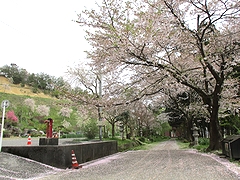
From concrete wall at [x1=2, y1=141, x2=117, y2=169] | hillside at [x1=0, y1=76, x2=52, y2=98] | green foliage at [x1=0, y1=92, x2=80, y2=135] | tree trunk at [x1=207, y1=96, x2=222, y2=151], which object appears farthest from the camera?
hillside at [x1=0, y1=76, x2=52, y2=98]

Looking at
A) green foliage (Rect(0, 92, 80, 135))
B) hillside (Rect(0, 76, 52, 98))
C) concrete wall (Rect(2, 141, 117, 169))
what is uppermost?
hillside (Rect(0, 76, 52, 98))

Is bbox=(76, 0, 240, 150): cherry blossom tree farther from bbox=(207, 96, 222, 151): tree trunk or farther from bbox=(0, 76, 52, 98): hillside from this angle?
bbox=(0, 76, 52, 98): hillside

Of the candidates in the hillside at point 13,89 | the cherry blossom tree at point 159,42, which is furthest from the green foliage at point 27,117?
the cherry blossom tree at point 159,42

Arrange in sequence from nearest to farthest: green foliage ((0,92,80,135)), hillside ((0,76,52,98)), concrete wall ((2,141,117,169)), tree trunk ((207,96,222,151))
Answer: concrete wall ((2,141,117,169))
tree trunk ((207,96,222,151))
green foliage ((0,92,80,135))
hillside ((0,76,52,98))

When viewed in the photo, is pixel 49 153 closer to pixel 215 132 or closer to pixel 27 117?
pixel 215 132

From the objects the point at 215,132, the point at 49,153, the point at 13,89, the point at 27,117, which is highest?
the point at 13,89

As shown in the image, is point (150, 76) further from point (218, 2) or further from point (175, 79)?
point (218, 2)

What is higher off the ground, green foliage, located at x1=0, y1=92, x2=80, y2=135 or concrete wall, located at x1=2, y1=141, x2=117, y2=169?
green foliage, located at x1=0, y1=92, x2=80, y2=135

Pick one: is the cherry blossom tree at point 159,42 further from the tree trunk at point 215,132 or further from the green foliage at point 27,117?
the green foliage at point 27,117

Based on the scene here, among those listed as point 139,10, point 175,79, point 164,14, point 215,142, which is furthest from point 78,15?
point 215,142

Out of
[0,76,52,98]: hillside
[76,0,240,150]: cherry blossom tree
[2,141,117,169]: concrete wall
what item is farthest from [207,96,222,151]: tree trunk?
[0,76,52,98]: hillside

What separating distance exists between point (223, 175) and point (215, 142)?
6202 mm

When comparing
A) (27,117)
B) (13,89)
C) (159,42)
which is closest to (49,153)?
(159,42)

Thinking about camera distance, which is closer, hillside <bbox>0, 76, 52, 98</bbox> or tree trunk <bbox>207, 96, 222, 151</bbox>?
tree trunk <bbox>207, 96, 222, 151</bbox>
